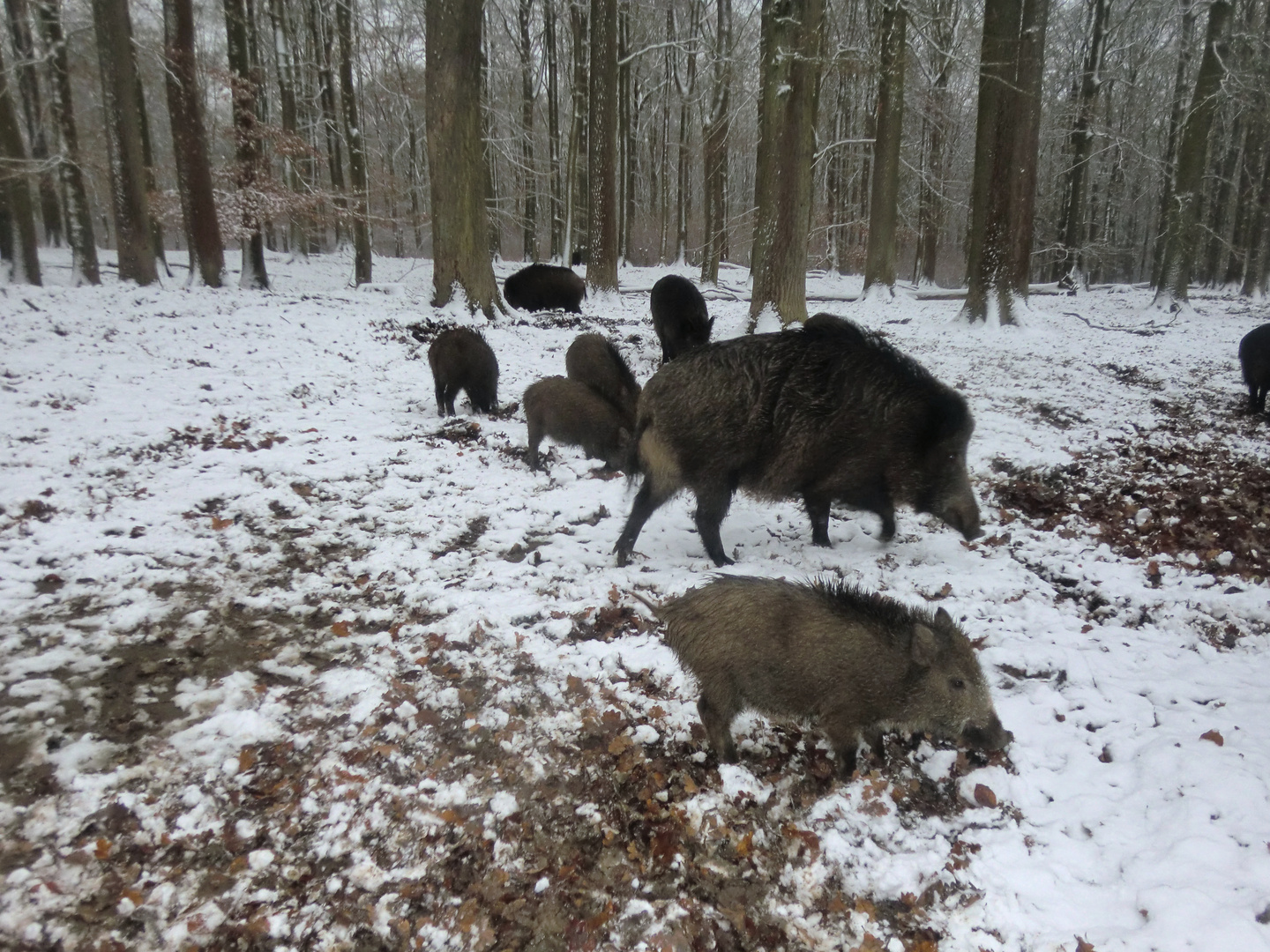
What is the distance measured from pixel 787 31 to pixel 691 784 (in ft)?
39.2

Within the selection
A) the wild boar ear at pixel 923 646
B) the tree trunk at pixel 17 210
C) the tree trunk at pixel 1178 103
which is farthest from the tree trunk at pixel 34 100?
the tree trunk at pixel 1178 103

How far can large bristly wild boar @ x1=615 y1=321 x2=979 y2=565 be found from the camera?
15.0ft

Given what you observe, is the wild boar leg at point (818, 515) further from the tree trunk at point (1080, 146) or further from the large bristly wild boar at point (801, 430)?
the tree trunk at point (1080, 146)

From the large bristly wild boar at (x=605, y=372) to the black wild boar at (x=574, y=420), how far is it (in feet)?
0.41

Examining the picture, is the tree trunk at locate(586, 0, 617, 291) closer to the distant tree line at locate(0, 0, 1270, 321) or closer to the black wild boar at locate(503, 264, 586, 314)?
the distant tree line at locate(0, 0, 1270, 321)

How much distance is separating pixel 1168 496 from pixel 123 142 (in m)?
17.6

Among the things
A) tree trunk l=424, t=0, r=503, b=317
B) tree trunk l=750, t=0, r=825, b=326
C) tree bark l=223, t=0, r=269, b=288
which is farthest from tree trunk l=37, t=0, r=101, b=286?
tree trunk l=750, t=0, r=825, b=326

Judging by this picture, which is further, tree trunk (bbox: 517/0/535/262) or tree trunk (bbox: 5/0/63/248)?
tree trunk (bbox: 517/0/535/262)

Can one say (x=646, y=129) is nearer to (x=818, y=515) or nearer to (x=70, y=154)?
(x=70, y=154)

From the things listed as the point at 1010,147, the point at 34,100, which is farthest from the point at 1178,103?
the point at 34,100

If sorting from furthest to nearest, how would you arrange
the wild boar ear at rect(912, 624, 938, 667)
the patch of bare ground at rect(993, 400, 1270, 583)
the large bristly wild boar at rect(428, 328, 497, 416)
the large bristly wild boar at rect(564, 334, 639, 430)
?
the large bristly wild boar at rect(428, 328, 497, 416), the large bristly wild boar at rect(564, 334, 639, 430), the patch of bare ground at rect(993, 400, 1270, 583), the wild boar ear at rect(912, 624, 938, 667)

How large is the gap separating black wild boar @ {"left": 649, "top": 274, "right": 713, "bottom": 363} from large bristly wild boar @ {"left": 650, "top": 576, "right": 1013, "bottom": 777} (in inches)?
282

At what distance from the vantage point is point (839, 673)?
9.99ft

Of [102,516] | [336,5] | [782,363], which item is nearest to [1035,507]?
[782,363]
